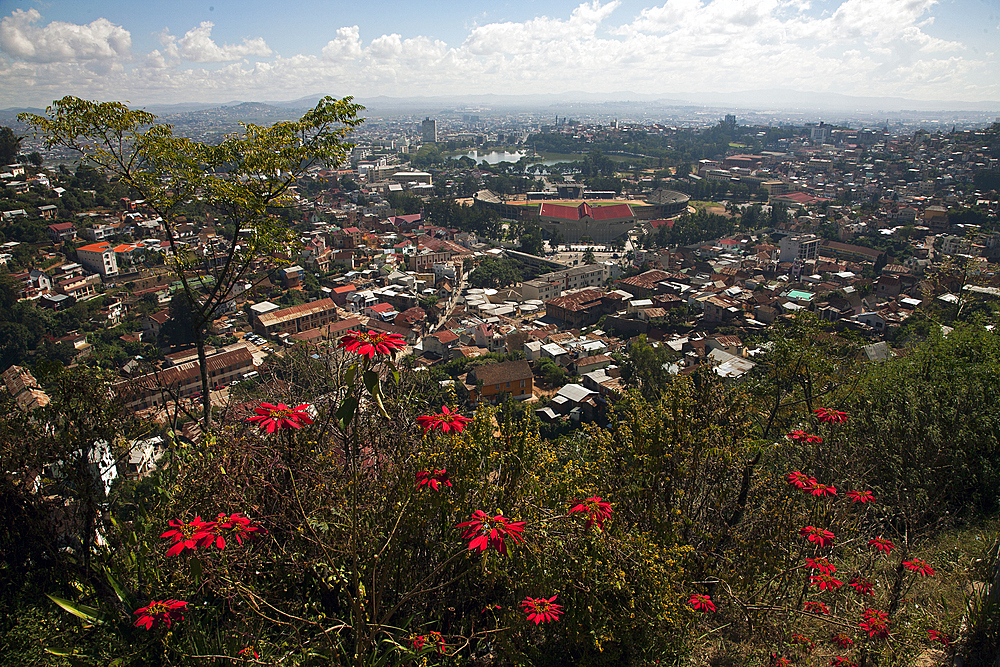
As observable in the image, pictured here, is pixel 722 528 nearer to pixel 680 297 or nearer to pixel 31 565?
pixel 31 565

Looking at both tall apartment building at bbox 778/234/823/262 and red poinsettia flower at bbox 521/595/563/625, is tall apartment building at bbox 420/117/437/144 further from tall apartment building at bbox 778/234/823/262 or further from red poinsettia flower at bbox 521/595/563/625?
red poinsettia flower at bbox 521/595/563/625

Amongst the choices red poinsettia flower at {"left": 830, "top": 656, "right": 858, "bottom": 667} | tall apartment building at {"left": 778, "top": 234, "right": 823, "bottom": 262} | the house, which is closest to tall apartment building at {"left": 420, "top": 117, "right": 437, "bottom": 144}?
tall apartment building at {"left": 778, "top": 234, "right": 823, "bottom": 262}

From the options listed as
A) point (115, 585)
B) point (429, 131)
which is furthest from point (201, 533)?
point (429, 131)

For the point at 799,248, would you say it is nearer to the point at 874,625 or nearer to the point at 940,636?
the point at 940,636

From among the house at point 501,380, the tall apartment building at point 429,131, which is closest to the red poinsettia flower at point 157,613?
the house at point 501,380

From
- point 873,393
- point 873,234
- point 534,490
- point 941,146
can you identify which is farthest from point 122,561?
point 941,146

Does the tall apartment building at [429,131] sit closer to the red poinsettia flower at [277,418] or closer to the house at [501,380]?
the house at [501,380]

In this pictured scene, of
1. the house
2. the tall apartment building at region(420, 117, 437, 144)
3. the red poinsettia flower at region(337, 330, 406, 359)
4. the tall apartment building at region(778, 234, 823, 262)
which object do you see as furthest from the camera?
the tall apartment building at region(420, 117, 437, 144)
